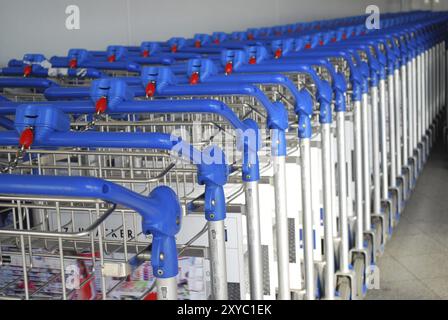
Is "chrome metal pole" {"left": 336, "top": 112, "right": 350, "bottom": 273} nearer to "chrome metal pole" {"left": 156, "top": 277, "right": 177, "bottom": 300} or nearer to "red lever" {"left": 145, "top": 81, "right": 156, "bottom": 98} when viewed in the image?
"red lever" {"left": 145, "top": 81, "right": 156, "bottom": 98}

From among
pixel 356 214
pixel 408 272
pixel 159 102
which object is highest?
pixel 159 102

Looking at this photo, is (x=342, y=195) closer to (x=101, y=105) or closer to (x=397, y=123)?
(x=101, y=105)

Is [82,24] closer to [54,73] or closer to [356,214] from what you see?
[54,73]

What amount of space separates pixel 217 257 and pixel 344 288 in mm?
1832

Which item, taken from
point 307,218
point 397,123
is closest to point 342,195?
point 307,218

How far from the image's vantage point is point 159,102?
2207 mm

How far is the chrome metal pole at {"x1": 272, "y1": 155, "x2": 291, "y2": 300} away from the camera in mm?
2631

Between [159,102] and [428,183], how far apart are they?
4988 mm

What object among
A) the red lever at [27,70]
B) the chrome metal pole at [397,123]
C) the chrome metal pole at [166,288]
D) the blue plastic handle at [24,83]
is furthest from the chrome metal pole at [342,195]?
the chrome metal pole at [166,288]

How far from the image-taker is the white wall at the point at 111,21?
4445 mm

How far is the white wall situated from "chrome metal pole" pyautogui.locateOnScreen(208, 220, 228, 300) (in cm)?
273

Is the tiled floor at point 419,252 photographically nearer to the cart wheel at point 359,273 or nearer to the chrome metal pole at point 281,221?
the cart wheel at point 359,273

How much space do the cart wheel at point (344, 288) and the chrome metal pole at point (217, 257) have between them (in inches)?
67.8
